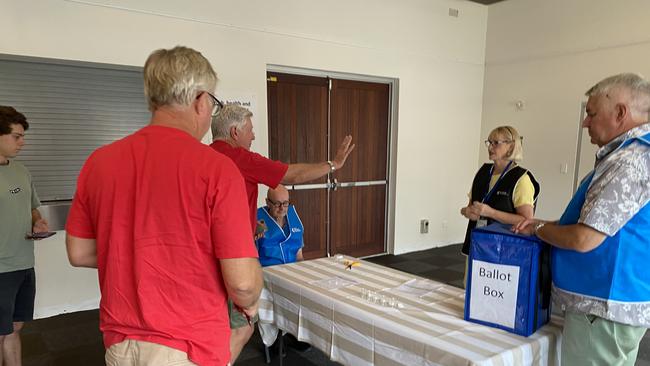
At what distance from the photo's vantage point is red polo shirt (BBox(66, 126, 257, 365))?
3.25 ft

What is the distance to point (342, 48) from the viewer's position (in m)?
4.45

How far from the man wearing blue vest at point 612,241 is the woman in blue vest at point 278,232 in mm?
1625

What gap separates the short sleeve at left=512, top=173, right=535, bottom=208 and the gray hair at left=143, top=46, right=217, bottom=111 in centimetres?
194

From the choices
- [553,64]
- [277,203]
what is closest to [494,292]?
[277,203]

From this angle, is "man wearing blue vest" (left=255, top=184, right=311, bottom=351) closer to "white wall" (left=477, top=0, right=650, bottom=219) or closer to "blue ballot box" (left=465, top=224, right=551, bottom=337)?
"blue ballot box" (left=465, top=224, right=551, bottom=337)

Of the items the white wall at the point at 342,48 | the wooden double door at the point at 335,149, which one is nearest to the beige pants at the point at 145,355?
the white wall at the point at 342,48

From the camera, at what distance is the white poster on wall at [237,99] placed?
12.1 ft

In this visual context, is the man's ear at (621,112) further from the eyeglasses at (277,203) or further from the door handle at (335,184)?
the door handle at (335,184)

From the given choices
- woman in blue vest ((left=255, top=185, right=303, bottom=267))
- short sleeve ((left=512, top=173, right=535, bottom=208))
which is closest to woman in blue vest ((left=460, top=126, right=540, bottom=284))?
short sleeve ((left=512, top=173, right=535, bottom=208))

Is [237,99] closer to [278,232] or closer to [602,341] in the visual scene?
[278,232]

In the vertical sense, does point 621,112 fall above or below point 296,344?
above

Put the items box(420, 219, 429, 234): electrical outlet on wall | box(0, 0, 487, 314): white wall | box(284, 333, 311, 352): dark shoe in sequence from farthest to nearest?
box(420, 219, 429, 234): electrical outlet on wall
box(0, 0, 487, 314): white wall
box(284, 333, 311, 352): dark shoe

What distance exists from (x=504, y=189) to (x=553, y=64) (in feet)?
11.5

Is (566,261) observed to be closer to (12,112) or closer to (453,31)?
(12,112)
